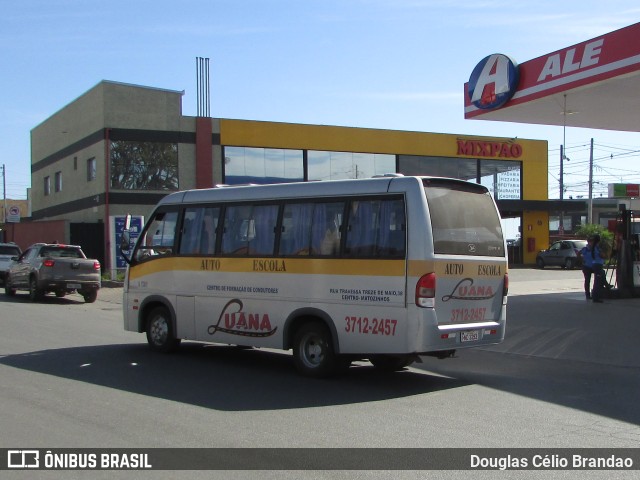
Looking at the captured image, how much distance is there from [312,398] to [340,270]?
5.82 feet

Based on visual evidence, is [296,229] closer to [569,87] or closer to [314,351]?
[314,351]

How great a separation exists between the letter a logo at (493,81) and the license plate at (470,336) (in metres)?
11.0

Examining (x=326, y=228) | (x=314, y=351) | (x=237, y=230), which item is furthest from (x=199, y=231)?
(x=314, y=351)

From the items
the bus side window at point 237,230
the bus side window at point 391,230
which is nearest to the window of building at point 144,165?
the bus side window at point 237,230

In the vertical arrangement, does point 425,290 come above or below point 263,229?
below

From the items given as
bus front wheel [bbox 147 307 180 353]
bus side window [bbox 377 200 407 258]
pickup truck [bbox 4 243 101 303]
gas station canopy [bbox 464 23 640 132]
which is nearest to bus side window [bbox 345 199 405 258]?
bus side window [bbox 377 200 407 258]

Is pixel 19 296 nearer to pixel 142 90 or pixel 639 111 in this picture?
pixel 142 90

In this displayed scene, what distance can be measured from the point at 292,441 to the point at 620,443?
3.02m

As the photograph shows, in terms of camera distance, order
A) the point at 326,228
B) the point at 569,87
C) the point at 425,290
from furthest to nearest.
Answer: the point at 569,87, the point at 326,228, the point at 425,290

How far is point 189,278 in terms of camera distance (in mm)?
11258

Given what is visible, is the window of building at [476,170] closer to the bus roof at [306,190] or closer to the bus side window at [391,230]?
the bus roof at [306,190]

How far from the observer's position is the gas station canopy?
15.6 metres

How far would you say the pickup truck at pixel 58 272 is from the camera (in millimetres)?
22156

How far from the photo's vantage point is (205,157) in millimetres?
34688
